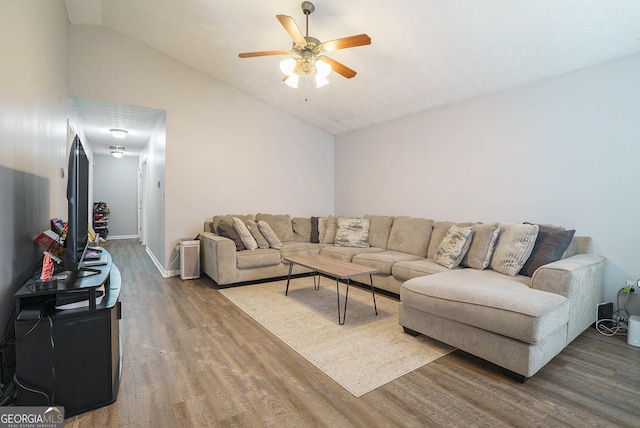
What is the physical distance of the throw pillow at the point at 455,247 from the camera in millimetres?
3318

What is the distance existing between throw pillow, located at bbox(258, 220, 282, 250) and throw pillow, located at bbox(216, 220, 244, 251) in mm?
430

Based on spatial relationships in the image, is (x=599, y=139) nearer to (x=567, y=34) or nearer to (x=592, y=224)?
(x=592, y=224)

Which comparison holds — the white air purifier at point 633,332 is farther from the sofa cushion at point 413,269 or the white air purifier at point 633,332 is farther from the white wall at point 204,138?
the white wall at point 204,138

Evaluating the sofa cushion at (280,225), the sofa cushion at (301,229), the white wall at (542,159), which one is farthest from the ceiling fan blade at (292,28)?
the sofa cushion at (301,229)

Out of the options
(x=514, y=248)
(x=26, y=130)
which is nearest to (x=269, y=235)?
(x=26, y=130)

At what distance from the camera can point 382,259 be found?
3732 mm

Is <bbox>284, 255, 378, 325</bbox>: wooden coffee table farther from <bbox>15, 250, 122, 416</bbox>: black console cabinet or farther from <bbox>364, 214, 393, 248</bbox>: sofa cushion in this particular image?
<bbox>15, 250, 122, 416</bbox>: black console cabinet

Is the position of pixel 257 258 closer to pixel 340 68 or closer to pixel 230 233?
pixel 230 233

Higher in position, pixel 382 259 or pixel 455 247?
pixel 455 247

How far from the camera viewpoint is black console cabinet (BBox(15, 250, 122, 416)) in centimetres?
150

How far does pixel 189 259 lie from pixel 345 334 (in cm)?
276

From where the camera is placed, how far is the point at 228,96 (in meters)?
5.00

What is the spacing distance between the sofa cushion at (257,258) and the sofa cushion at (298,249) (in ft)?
0.41

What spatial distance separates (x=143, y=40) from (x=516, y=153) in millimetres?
5008
